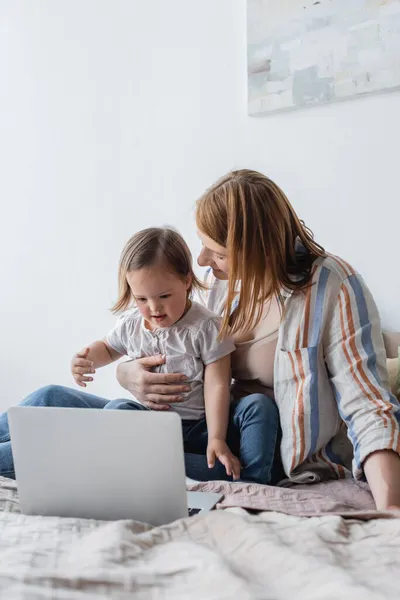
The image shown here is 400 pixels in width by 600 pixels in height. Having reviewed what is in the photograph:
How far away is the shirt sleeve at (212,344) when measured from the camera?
160 centimetres

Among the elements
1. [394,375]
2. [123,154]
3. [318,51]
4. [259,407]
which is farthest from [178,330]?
[123,154]

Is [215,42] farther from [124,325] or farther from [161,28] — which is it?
[124,325]

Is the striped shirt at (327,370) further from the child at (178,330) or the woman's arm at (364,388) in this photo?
the child at (178,330)

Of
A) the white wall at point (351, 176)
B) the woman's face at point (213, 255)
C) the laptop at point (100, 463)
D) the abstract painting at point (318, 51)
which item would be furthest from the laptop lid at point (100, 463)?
the abstract painting at point (318, 51)

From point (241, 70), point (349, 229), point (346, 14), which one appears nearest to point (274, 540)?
point (349, 229)

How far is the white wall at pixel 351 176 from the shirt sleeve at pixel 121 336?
0.70 metres

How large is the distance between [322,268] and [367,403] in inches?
11.7

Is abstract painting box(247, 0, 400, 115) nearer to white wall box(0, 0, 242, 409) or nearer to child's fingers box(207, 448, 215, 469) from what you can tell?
white wall box(0, 0, 242, 409)

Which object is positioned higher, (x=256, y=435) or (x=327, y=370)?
(x=327, y=370)

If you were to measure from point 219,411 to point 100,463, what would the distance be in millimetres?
479

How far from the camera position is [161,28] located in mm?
2461

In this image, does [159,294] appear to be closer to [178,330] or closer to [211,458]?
[178,330]

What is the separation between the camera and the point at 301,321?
1499mm

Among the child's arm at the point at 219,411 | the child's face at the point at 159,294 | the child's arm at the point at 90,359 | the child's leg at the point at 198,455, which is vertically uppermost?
the child's face at the point at 159,294
